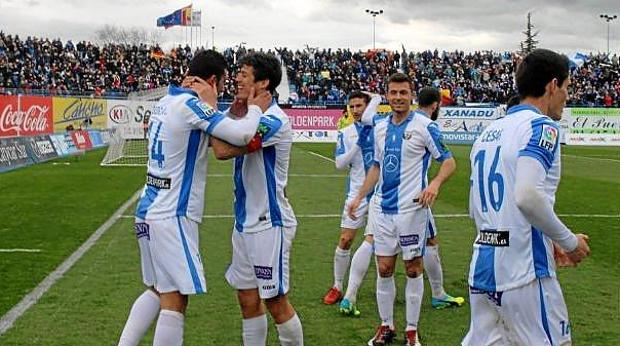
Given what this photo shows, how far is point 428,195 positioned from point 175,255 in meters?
2.35

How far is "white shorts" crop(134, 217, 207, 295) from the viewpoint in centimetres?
484

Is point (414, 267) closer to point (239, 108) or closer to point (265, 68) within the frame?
point (239, 108)

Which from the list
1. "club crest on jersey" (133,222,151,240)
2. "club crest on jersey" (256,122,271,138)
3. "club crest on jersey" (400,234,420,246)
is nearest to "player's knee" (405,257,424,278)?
"club crest on jersey" (400,234,420,246)

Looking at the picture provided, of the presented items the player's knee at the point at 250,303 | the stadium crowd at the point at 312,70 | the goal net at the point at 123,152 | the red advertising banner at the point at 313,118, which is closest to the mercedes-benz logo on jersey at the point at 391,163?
the player's knee at the point at 250,303

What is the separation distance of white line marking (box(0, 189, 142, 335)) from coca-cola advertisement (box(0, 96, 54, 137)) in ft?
47.3

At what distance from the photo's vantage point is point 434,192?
249 inches

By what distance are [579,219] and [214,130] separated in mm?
11282

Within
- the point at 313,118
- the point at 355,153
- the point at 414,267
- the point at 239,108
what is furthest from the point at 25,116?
the point at 239,108

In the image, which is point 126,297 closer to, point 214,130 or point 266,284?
point 266,284

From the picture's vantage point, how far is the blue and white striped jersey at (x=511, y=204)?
3.62 meters

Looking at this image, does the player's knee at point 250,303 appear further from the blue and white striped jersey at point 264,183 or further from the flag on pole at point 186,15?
the flag on pole at point 186,15

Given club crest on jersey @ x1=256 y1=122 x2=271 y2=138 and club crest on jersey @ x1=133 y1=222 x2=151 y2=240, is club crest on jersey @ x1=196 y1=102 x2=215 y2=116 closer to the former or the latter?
club crest on jersey @ x1=256 y1=122 x2=271 y2=138

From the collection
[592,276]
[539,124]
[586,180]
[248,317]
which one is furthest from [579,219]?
[539,124]

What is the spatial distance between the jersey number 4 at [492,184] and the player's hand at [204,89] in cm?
179
